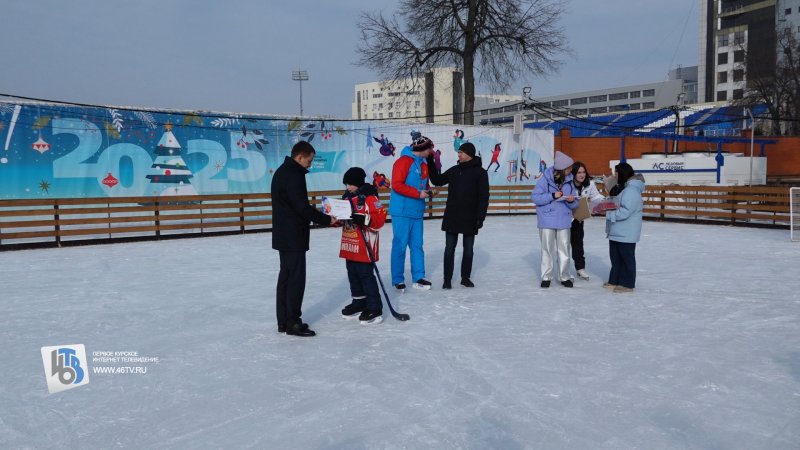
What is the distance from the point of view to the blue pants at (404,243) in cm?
593

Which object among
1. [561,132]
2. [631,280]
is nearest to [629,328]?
[631,280]

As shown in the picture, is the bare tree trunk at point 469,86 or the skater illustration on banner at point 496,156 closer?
the skater illustration on banner at point 496,156

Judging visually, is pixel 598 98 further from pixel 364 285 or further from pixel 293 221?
pixel 293 221

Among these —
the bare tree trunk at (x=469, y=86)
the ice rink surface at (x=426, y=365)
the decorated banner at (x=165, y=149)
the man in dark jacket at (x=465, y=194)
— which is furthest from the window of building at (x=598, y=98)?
the man in dark jacket at (x=465, y=194)

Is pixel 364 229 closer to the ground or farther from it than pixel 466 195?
closer to the ground

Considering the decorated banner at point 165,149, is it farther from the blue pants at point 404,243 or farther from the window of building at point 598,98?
the window of building at point 598,98

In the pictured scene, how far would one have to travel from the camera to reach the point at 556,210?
6137 millimetres

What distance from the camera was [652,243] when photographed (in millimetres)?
10297

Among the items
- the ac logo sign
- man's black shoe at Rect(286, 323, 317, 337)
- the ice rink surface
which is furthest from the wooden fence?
the ac logo sign

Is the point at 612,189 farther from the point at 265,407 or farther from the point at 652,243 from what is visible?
the point at 652,243

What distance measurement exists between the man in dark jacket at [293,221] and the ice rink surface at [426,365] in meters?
0.35

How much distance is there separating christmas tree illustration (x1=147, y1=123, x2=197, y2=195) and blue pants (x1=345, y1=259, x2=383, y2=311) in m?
10.2

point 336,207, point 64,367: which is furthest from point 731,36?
point 64,367

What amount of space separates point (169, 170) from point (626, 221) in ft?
37.1
